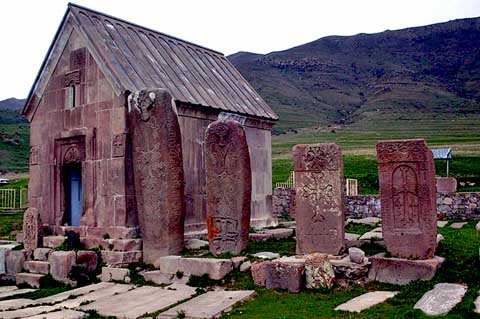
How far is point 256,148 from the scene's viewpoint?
14336 millimetres

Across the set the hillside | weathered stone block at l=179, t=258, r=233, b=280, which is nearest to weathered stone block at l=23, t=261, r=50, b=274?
weathered stone block at l=179, t=258, r=233, b=280

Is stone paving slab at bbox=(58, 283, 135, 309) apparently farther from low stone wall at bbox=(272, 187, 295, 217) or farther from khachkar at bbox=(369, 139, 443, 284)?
low stone wall at bbox=(272, 187, 295, 217)

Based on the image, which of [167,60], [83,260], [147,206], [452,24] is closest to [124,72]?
[167,60]

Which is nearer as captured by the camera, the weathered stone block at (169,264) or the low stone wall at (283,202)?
the weathered stone block at (169,264)

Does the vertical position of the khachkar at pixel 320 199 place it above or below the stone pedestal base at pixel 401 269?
above

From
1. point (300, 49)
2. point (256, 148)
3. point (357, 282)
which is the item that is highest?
point (300, 49)

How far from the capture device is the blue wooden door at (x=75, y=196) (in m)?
12.1

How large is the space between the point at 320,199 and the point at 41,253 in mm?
6263

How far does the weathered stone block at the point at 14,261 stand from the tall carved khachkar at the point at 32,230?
189 millimetres

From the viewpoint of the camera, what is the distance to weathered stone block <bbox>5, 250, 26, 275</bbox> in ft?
37.2

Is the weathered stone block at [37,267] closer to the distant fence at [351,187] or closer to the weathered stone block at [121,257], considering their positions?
the weathered stone block at [121,257]

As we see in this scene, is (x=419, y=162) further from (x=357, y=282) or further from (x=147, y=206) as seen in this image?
(x=147, y=206)

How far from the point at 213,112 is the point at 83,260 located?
465cm

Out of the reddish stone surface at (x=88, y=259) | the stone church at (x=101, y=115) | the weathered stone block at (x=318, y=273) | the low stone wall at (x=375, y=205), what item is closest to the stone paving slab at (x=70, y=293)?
the reddish stone surface at (x=88, y=259)
